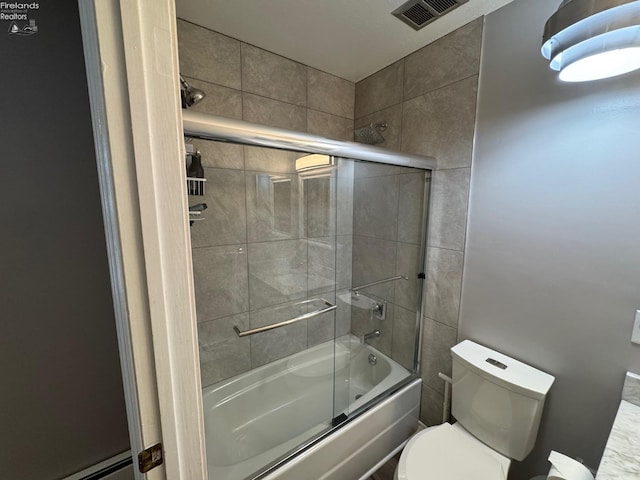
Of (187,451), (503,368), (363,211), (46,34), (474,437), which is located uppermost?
(46,34)

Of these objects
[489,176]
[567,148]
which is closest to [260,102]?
[489,176]

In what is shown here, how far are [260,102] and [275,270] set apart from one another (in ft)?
3.75

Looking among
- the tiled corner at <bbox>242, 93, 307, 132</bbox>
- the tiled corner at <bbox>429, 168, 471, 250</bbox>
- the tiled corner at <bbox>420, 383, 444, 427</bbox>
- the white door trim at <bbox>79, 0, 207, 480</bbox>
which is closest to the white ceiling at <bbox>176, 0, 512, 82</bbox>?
the tiled corner at <bbox>242, 93, 307, 132</bbox>

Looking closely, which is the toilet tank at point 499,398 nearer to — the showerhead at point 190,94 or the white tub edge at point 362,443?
the white tub edge at point 362,443

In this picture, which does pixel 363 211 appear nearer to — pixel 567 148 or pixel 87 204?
pixel 567 148

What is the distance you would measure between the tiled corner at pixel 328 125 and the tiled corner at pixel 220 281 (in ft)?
3.42

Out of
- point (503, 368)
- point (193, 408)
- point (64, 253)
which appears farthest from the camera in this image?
point (503, 368)

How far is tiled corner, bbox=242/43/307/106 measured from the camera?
5.21 ft

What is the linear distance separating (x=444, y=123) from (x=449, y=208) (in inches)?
20.1

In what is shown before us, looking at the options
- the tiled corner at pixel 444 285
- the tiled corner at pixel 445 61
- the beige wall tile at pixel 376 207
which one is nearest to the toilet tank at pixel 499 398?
the tiled corner at pixel 444 285

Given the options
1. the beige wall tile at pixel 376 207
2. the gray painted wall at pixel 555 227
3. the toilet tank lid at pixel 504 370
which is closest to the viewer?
the gray painted wall at pixel 555 227

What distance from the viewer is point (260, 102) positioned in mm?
1654

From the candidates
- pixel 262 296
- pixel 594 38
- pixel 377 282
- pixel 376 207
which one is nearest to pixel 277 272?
pixel 262 296

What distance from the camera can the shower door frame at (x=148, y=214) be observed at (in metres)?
0.41
